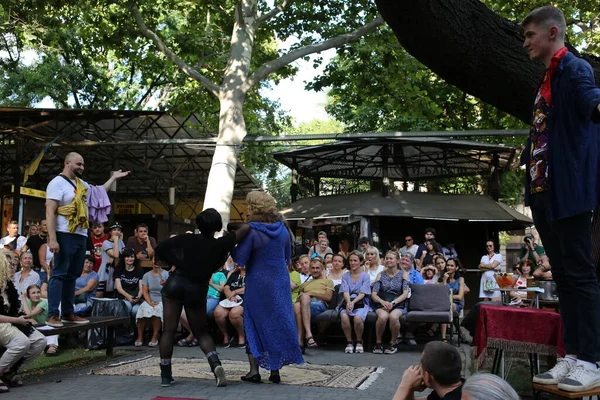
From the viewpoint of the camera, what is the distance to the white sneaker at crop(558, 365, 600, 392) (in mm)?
3469

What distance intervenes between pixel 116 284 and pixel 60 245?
4356 millimetres

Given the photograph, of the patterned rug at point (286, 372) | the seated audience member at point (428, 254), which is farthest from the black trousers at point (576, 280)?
the seated audience member at point (428, 254)

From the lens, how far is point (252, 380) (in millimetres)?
7348

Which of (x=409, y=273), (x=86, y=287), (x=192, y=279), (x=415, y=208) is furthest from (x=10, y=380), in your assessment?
(x=415, y=208)

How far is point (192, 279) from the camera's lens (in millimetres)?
7094

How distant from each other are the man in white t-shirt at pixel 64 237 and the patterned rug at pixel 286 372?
1058mm

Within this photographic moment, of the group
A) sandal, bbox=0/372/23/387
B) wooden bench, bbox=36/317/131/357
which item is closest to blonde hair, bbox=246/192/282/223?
wooden bench, bbox=36/317/131/357

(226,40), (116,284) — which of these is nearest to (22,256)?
(116,284)

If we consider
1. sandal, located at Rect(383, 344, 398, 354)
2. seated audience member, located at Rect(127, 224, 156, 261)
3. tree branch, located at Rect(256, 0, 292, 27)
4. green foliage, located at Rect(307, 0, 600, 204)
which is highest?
tree branch, located at Rect(256, 0, 292, 27)

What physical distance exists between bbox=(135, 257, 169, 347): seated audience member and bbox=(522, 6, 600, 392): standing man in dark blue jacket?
8.14 m

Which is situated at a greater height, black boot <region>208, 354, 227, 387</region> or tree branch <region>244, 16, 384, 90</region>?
tree branch <region>244, 16, 384, 90</region>

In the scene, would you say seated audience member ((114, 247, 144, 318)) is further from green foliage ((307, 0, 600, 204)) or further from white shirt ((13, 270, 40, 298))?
green foliage ((307, 0, 600, 204))

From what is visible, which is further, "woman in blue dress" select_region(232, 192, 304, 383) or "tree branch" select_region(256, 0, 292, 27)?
"tree branch" select_region(256, 0, 292, 27)

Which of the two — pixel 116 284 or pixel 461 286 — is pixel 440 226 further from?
pixel 116 284
